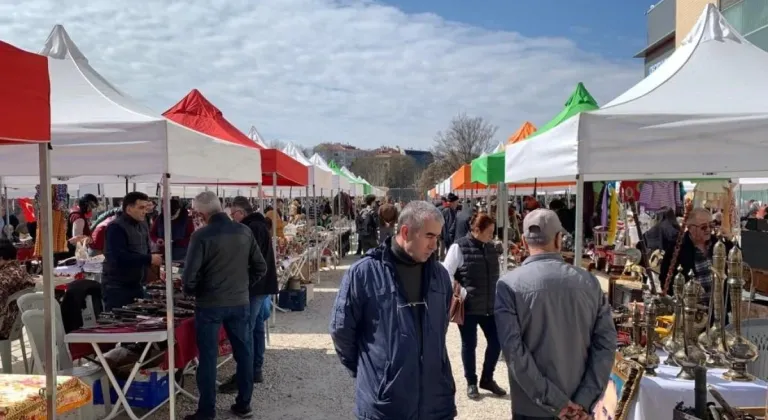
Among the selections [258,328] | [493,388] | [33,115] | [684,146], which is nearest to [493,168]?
[493,388]

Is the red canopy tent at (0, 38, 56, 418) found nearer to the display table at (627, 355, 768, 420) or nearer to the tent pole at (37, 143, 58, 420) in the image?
the tent pole at (37, 143, 58, 420)

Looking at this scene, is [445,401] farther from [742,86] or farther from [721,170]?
[742,86]

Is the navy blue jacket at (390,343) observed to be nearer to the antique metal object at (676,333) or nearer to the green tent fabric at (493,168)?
the antique metal object at (676,333)

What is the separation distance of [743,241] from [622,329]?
5206 mm

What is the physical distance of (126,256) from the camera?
15.1 feet

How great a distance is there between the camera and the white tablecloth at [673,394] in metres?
2.56

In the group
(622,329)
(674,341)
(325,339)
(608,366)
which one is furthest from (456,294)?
(325,339)

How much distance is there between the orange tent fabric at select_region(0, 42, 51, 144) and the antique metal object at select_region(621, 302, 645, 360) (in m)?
2.93

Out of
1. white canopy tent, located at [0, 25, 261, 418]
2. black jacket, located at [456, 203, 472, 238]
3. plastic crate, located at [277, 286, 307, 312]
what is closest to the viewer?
white canopy tent, located at [0, 25, 261, 418]

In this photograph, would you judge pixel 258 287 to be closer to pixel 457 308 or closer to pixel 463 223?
pixel 457 308

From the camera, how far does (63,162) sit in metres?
3.62

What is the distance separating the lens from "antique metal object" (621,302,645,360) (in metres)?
2.94

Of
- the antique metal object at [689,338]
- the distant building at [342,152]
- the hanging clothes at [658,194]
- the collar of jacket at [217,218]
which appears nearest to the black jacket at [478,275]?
the antique metal object at [689,338]

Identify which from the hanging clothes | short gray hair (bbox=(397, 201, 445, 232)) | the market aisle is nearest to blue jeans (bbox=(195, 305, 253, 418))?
the market aisle
